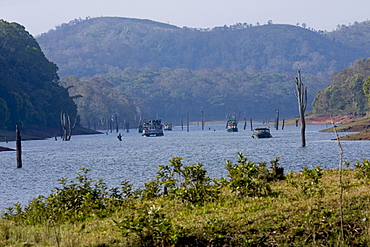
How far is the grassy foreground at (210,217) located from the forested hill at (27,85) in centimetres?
13248

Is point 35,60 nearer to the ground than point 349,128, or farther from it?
farther from it

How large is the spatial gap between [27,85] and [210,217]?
163 metres

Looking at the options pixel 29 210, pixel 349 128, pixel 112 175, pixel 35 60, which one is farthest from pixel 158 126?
pixel 29 210

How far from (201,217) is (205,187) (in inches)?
127

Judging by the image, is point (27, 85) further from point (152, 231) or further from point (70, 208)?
point (152, 231)

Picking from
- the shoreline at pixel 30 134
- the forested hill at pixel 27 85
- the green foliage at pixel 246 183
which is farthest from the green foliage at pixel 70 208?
the forested hill at pixel 27 85

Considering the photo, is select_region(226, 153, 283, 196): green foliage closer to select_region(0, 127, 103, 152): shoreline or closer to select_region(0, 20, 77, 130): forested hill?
select_region(0, 127, 103, 152): shoreline

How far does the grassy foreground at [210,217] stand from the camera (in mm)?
15547

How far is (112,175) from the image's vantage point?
57625mm

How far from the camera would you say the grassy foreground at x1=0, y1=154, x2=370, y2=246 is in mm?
15547

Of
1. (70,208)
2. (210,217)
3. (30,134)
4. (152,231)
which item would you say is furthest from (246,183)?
(30,134)

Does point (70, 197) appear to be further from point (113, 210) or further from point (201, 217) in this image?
point (201, 217)

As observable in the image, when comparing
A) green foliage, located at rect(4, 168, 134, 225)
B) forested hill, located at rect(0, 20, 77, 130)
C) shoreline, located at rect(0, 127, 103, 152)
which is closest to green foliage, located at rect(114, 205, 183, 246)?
green foliage, located at rect(4, 168, 134, 225)

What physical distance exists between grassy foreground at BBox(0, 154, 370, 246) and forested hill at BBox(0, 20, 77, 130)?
132483 mm
